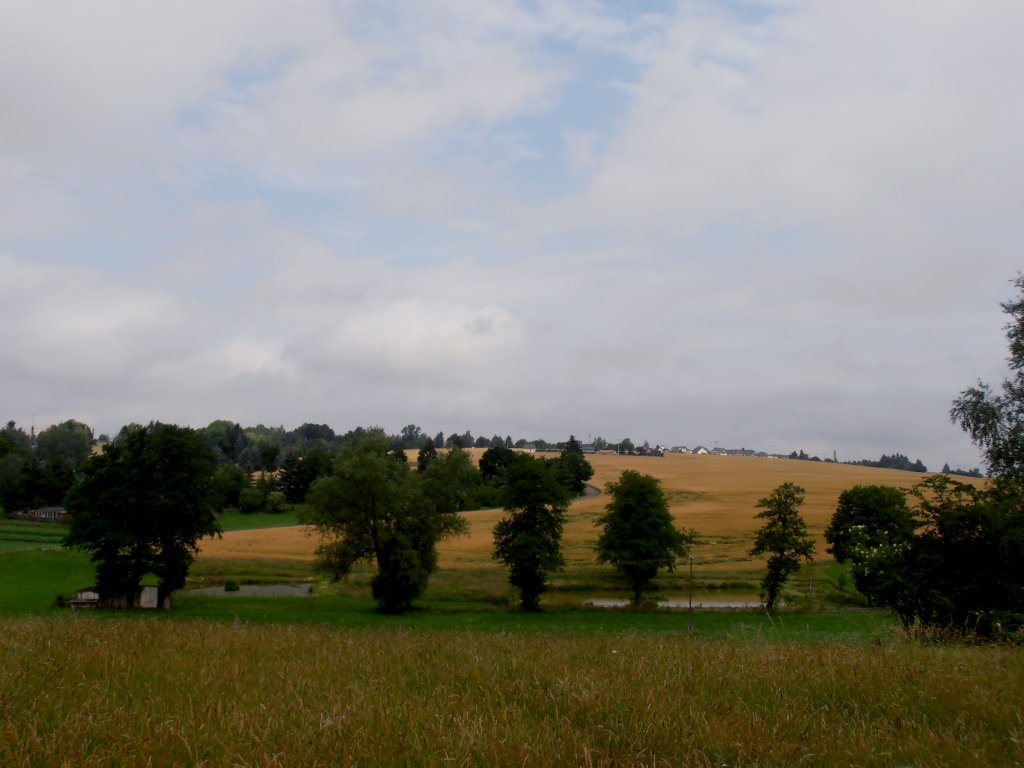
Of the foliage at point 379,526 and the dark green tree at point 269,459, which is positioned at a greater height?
the dark green tree at point 269,459

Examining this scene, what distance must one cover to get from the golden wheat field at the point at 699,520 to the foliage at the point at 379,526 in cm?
789

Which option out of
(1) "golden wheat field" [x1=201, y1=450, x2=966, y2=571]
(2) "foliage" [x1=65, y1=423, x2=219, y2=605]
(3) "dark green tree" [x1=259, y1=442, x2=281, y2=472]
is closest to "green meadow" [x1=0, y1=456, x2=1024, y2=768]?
(1) "golden wheat field" [x1=201, y1=450, x2=966, y2=571]

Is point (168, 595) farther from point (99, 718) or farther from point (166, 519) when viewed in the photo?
point (99, 718)

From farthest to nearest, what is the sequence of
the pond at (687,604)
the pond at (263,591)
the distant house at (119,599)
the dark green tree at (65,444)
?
the dark green tree at (65,444), the pond at (263,591), the pond at (687,604), the distant house at (119,599)

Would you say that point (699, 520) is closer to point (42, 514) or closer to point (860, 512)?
point (860, 512)

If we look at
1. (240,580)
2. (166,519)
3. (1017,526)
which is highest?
(1017,526)

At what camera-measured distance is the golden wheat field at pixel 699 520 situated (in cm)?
7181

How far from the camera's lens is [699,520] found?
279 ft

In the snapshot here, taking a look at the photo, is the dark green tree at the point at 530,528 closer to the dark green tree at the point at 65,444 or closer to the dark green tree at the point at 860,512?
the dark green tree at the point at 860,512

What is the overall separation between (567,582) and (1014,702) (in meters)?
61.1


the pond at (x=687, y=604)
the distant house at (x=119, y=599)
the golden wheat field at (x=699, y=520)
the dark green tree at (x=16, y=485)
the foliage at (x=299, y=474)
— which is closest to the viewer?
the distant house at (x=119, y=599)

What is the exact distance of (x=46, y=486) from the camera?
11244 centimetres

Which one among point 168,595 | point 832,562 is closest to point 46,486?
point 168,595

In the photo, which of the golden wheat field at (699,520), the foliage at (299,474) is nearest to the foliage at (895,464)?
the golden wheat field at (699,520)
